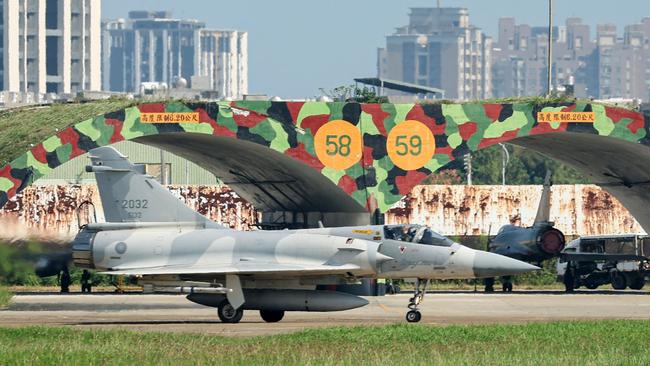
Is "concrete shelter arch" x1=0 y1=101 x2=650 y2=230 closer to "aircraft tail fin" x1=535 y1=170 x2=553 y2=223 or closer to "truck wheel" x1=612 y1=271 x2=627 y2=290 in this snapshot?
"aircraft tail fin" x1=535 y1=170 x2=553 y2=223

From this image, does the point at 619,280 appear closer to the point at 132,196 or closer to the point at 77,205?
the point at 77,205

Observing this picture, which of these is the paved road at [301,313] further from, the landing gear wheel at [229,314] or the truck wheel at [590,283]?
the truck wheel at [590,283]

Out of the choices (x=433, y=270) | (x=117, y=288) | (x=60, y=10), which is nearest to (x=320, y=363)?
(x=433, y=270)

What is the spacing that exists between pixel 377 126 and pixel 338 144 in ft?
4.22

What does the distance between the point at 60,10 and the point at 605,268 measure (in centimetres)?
15646

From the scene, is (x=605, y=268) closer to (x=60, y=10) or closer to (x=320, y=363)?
(x=320, y=363)

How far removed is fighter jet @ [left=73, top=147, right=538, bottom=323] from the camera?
3350 cm

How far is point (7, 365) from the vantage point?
22.8 m

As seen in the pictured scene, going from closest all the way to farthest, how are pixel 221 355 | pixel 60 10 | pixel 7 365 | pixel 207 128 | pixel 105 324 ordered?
pixel 7 365 → pixel 221 355 → pixel 105 324 → pixel 207 128 → pixel 60 10

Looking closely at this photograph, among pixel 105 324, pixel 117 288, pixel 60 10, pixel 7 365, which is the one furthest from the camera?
pixel 60 10

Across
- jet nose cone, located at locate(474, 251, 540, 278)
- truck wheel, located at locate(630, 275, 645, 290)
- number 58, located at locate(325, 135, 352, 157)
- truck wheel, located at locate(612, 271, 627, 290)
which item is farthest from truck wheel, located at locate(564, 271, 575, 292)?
jet nose cone, located at locate(474, 251, 540, 278)

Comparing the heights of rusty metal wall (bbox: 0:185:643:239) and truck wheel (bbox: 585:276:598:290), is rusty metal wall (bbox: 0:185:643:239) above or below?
above

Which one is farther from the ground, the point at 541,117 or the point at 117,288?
the point at 541,117

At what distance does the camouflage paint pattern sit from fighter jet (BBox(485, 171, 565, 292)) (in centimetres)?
470
